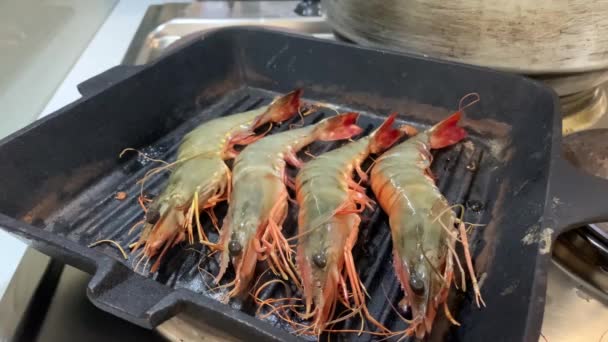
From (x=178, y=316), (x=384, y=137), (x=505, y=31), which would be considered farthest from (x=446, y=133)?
(x=178, y=316)

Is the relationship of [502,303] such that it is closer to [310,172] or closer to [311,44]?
[310,172]

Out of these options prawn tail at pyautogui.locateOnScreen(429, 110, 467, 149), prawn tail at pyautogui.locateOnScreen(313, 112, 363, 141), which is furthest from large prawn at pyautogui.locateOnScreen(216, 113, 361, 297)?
prawn tail at pyautogui.locateOnScreen(429, 110, 467, 149)

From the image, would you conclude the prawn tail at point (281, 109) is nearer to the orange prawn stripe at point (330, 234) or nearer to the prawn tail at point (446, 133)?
the orange prawn stripe at point (330, 234)

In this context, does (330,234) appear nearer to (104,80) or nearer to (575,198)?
(575,198)

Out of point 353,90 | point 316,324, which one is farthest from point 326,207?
point 353,90

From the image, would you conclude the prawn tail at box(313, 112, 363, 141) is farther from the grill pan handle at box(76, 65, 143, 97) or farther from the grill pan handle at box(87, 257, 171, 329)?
the grill pan handle at box(87, 257, 171, 329)

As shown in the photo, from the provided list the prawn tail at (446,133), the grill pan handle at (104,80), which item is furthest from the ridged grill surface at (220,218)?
the grill pan handle at (104,80)
